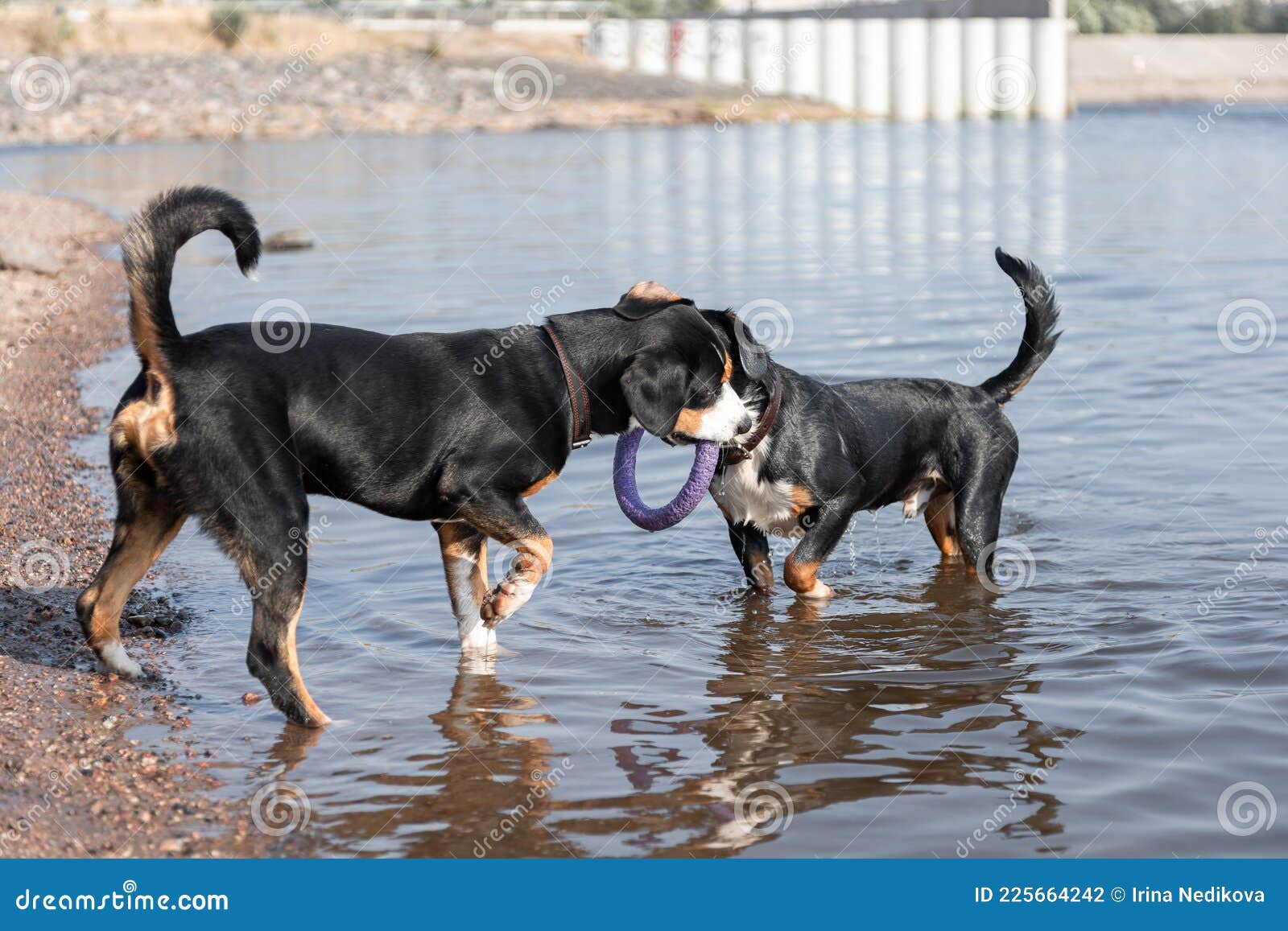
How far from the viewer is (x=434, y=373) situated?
580cm

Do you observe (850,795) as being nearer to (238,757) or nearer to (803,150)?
(238,757)

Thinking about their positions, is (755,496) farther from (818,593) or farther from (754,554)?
(818,593)

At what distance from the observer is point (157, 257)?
522cm

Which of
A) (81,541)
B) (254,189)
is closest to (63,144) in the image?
(254,189)

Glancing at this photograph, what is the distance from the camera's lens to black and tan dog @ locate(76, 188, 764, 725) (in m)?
5.22

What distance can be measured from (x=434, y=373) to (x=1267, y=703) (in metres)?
3.68

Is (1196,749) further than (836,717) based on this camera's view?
No
